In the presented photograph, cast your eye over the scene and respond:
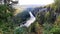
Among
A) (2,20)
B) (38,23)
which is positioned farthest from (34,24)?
(2,20)

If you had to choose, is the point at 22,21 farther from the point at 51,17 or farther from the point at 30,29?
the point at 51,17

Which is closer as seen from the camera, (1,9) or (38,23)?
(38,23)

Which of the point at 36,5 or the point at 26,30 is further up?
the point at 36,5

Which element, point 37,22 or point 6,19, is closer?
point 37,22

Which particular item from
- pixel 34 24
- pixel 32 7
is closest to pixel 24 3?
pixel 32 7

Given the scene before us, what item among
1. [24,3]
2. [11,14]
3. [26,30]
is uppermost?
[24,3]

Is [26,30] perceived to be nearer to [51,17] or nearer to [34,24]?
[34,24]
